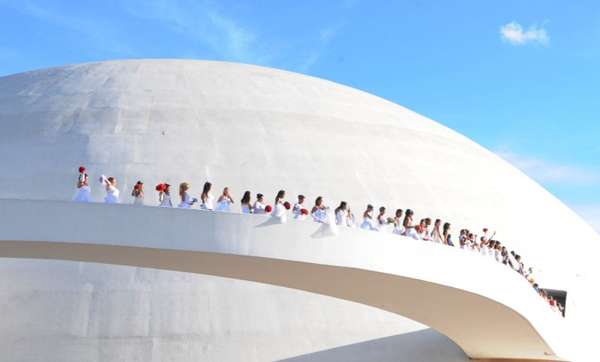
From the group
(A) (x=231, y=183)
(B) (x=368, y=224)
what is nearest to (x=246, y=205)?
(B) (x=368, y=224)

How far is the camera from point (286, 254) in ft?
43.1

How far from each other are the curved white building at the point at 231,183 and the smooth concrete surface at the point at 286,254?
0.26 meters

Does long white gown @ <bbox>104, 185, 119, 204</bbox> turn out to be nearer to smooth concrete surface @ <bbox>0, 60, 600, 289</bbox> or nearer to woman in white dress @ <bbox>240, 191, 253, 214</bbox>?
woman in white dress @ <bbox>240, 191, 253, 214</bbox>

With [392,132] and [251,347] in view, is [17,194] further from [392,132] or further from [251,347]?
[392,132]

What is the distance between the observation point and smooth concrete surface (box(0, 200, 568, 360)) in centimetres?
1227

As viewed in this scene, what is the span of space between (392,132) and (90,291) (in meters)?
11.3

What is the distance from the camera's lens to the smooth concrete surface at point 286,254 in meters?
12.3

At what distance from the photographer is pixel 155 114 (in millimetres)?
22828

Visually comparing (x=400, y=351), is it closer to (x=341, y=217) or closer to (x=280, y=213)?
(x=341, y=217)

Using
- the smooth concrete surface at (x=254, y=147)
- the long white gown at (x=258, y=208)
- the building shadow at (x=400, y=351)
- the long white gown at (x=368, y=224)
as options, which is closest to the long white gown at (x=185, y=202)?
the long white gown at (x=258, y=208)

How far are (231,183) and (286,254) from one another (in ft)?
23.9

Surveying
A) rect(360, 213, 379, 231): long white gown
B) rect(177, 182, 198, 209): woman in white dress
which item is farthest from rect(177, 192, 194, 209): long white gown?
rect(360, 213, 379, 231): long white gown

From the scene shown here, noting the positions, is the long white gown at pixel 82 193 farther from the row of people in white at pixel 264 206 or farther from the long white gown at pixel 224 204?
the long white gown at pixel 224 204

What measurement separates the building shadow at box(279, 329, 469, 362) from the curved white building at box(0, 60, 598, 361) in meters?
0.03
